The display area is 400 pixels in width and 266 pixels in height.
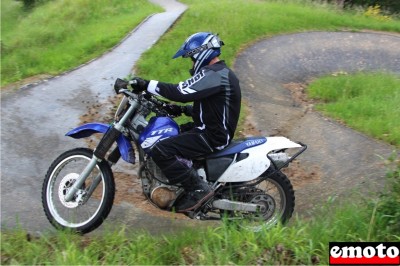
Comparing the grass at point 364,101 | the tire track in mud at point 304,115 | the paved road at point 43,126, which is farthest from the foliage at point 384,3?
the paved road at point 43,126

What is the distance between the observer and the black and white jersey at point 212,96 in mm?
4484

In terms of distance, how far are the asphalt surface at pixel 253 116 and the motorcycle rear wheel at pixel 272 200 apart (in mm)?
702

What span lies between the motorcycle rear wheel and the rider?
50cm

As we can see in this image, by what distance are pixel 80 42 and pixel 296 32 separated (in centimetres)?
662

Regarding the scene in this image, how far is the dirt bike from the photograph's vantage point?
471 cm

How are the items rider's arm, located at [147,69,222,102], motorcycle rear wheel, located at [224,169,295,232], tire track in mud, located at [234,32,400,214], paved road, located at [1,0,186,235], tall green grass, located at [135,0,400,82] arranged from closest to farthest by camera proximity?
rider's arm, located at [147,69,222,102] < motorcycle rear wheel, located at [224,169,295,232] < paved road, located at [1,0,186,235] < tire track in mud, located at [234,32,400,214] < tall green grass, located at [135,0,400,82]

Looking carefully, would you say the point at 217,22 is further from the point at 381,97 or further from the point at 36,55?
the point at 381,97

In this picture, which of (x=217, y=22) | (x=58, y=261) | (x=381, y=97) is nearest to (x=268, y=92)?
(x=381, y=97)

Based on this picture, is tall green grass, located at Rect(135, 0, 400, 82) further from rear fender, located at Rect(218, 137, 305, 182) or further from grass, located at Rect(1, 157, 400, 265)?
grass, located at Rect(1, 157, 400, 265)

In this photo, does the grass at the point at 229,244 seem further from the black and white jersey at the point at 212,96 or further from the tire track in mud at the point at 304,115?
the tire track in mud at the point at 304,115

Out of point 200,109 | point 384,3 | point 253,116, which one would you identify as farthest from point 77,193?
point 384,3

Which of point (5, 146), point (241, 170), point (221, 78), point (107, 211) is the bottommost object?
point (5, 146)

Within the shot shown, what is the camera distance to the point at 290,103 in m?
9.34

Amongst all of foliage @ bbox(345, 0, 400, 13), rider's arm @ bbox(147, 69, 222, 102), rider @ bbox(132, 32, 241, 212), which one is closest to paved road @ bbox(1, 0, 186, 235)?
rider @ bbox(132, 32, 241, 212)
